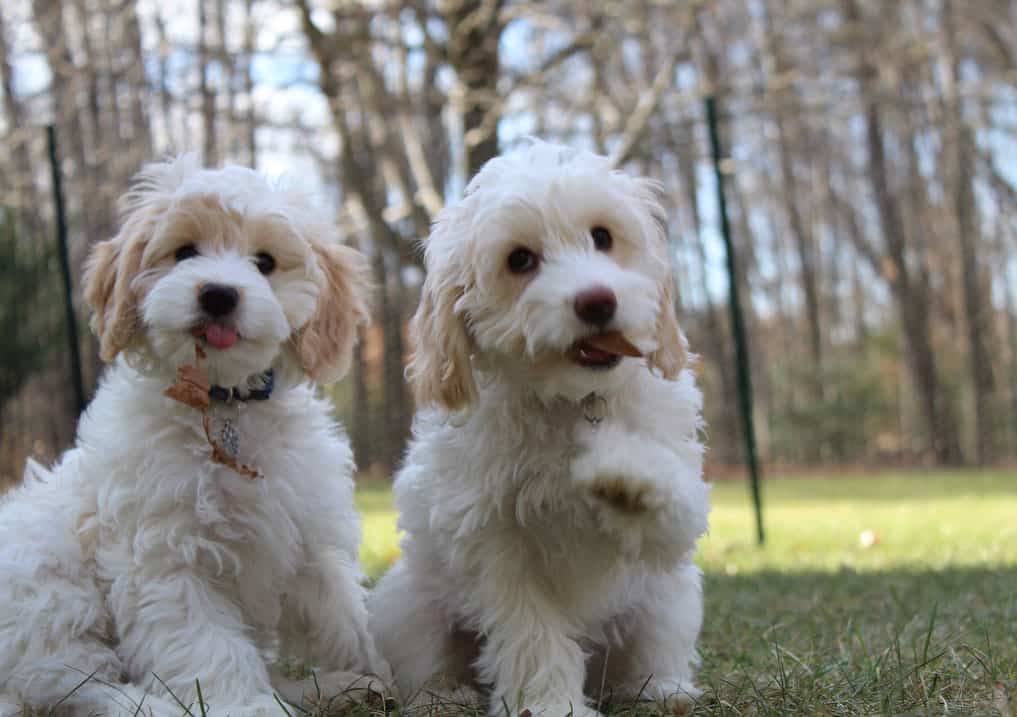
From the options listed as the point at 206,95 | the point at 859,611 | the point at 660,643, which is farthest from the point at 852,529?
the point at 206,95

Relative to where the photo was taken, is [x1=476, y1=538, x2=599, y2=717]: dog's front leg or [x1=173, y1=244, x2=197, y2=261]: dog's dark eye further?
[x1=173, y1=244, x2=197, y2=261]: dog's dark eye

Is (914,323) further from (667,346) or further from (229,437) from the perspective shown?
(229,437)

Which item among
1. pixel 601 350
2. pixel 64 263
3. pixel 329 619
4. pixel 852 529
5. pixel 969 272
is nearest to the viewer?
pixel 601 350

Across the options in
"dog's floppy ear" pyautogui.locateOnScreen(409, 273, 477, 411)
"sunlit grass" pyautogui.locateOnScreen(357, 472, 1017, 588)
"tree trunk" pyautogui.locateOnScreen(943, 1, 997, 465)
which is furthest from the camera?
"tree trunk" pyautogui.locateOnScreen(943, 1, 997, 465)

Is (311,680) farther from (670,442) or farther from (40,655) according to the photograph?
(670,442)

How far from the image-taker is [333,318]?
129 inches

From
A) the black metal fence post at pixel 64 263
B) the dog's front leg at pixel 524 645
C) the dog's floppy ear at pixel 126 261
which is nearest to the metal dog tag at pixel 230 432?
the dog's floppy ear at pixel 126 261

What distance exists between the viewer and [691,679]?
120 inches

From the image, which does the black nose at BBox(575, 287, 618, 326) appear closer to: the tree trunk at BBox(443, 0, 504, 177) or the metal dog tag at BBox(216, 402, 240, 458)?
the metal dog tag at BBox(216, 402, 240, 458)

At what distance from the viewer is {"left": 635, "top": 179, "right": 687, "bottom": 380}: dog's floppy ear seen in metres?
2.79

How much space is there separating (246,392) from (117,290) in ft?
1.60

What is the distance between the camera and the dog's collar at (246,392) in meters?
3.05

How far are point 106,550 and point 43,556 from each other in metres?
0.18

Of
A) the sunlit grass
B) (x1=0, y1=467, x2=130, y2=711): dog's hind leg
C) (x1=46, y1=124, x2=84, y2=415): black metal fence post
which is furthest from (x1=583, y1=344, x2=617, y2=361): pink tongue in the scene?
(x1=46, y1=124, x2=84, y2=415): black metal fence post
